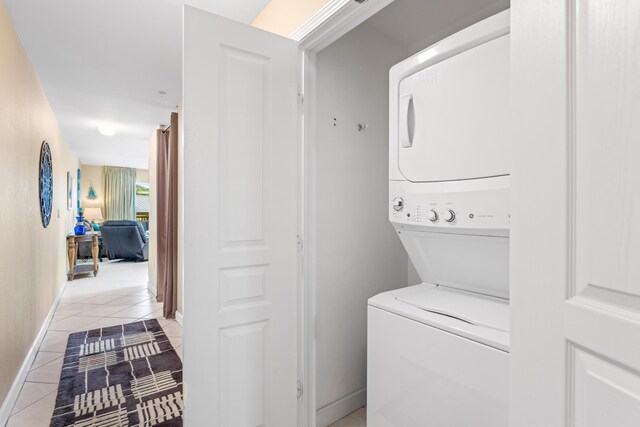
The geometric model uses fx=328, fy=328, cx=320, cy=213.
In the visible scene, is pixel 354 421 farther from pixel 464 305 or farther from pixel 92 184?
pixel 92 184

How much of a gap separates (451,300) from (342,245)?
2.56 ft

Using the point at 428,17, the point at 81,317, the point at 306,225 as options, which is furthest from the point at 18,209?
the point at 428,17

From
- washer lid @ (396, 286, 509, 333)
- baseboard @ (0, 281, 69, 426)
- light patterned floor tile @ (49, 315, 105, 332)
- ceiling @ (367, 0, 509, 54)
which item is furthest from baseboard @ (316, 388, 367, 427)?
light patterned floor tile @ (49, 315, 105, 332)

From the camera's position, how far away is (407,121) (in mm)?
1460

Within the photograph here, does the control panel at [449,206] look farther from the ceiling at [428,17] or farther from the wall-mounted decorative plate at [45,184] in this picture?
the wall-mounted decorative plate at [45,184]

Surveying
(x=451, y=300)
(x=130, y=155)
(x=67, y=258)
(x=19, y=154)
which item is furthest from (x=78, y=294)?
(x=451, y=300)

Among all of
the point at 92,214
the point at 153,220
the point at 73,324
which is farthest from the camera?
the point at 92,214

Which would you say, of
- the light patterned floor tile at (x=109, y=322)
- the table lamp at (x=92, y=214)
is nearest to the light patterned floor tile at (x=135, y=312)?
the light patterned floor tile at (x=109, y=322)

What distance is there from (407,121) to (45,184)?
3.58 metres

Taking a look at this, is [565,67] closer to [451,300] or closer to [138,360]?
[451,300]

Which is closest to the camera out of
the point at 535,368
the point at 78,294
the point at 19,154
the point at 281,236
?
the point at 535,368

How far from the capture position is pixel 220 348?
146 centimetres

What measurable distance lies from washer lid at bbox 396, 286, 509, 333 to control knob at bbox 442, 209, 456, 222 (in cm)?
34

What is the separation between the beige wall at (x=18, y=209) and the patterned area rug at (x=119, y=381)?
1.14 ft
